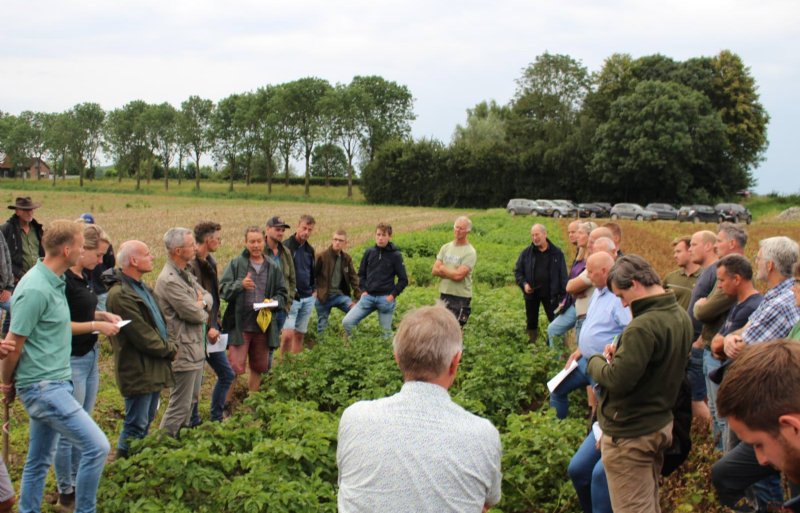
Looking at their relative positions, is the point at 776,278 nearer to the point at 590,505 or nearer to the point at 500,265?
the point at 590,505

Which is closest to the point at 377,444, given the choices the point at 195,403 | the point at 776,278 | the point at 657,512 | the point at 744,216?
the point at 657,512

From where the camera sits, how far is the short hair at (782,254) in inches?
197

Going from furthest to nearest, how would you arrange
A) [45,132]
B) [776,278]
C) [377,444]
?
[45,132] → [776,278] → [377,444]

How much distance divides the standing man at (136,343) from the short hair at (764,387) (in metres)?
4.40

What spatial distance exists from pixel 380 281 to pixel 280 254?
1.58 meters

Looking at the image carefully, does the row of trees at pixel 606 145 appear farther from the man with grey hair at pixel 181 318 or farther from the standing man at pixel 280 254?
the man with grey hair at pixel 181 318

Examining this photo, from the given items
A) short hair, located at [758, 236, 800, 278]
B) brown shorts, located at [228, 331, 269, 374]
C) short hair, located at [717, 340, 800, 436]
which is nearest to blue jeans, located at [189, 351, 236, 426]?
brown shorts, located at [228, 331, 269, 374]

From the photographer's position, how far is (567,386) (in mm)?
5891

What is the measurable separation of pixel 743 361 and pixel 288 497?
3192 millimetres

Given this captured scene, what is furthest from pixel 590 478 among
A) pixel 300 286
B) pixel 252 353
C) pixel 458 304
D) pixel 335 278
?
pixel 335 278

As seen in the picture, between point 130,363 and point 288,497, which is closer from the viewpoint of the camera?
point 288,497

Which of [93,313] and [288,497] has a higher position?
[93,313]

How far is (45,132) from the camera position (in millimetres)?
91500

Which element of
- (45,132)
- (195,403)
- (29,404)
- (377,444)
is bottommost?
(195,403)
